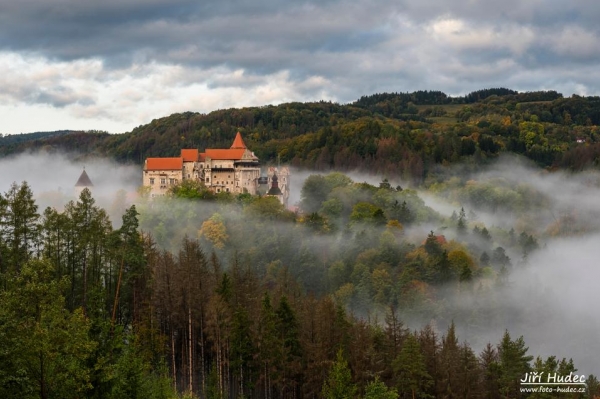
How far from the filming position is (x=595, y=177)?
190 m

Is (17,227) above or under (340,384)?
above

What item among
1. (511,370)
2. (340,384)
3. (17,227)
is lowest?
(511,370)

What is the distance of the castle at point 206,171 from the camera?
4587 inches

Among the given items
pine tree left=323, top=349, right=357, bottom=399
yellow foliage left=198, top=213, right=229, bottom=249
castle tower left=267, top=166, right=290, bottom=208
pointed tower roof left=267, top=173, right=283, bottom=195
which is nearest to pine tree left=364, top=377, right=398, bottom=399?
pine tree left=323, top=349, right=357, bottom=399

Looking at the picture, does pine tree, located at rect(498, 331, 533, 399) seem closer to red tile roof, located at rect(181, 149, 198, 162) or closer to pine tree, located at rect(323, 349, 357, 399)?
pine tree, located at rect(323, 349, 357, 399)

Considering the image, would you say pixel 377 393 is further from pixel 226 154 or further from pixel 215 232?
pixel 226 154

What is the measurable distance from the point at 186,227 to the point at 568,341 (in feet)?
180

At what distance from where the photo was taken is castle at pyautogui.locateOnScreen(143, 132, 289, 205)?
116 metres

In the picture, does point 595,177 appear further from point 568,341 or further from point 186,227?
point 186,227

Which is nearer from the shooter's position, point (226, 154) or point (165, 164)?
point (165, 164)

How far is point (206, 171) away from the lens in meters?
118

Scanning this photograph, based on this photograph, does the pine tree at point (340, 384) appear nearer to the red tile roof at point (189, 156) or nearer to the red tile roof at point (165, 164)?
the red tile roof at point (165, 164)

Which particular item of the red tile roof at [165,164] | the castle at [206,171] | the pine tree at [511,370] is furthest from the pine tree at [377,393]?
the red tile roof at [165,164]

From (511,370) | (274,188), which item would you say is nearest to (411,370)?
(511,370)
